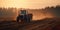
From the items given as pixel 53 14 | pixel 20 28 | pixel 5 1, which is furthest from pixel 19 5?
pixel 20 28

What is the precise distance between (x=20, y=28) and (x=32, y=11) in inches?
35.0

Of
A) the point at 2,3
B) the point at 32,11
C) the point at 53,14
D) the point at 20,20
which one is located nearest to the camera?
the point at 20,20

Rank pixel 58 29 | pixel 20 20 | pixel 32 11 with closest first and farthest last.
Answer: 1. pixel 58 29
2. pixel 20 20
3. pixel 32 11

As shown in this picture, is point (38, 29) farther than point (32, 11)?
No

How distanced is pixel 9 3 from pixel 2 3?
0.13 meters

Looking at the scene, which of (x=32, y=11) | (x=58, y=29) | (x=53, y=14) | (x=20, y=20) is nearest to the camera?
(x=58, y=29)

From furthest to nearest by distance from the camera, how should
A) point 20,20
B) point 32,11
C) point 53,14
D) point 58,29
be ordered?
point 32,11 → point 53,14 → point 20,20 → point 58,29

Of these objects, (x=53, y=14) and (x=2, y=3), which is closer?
(x=53, y=14)

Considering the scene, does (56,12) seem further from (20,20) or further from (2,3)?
(2,3)

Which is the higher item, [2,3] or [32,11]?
[2,3]

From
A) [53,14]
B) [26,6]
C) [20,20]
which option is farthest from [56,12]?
[20,20]

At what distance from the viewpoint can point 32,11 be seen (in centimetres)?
203

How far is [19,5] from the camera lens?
2146 mm

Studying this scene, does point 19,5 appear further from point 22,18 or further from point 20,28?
point 20,28
